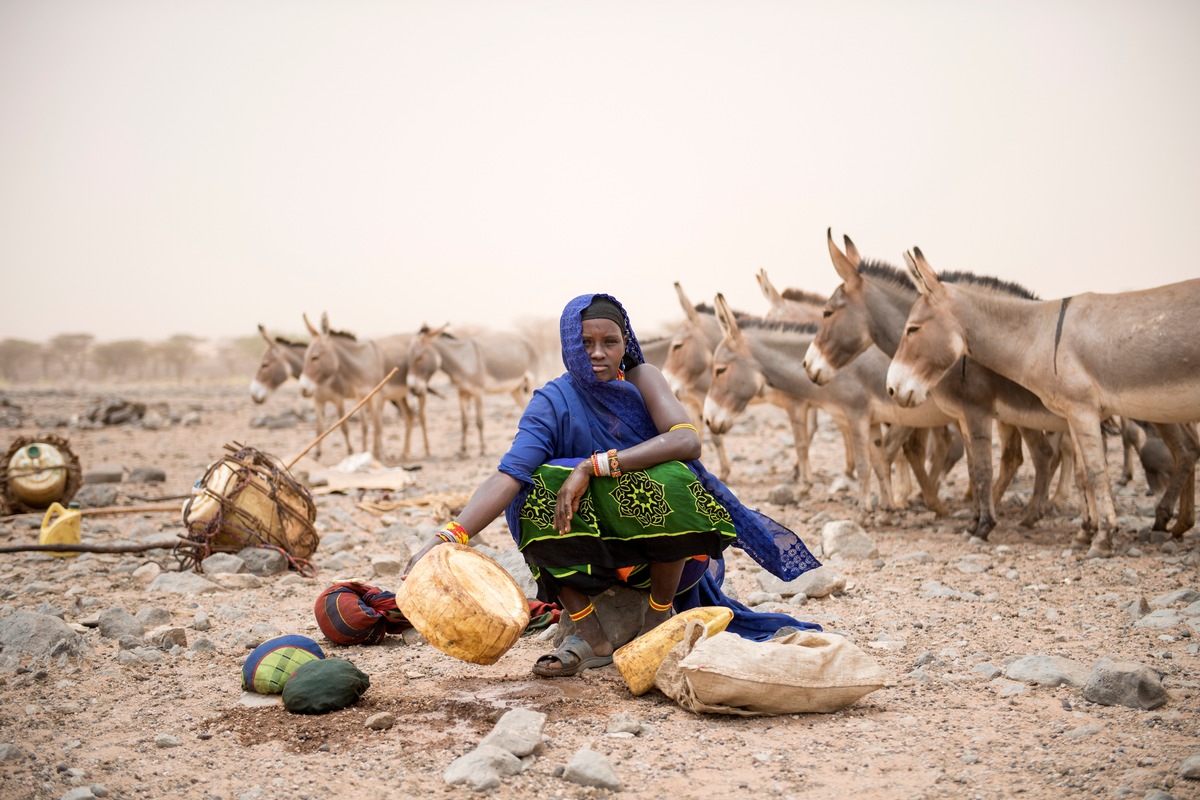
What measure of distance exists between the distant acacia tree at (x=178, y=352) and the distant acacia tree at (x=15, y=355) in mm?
5517

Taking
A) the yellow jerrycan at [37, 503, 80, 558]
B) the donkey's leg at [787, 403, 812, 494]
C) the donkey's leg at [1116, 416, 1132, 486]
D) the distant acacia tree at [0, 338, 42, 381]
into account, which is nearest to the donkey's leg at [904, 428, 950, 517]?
the donkey's leg at [787, 403, 812, 494]

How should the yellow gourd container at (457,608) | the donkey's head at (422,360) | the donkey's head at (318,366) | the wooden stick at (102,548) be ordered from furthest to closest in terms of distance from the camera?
the donkey's head at (422,360) → the donkey's head at (318,366) → the wooden stick at (102,548) → the yellow gourd container at (457,608)

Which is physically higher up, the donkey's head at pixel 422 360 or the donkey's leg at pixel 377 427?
the donkey's head at pixel 422 360

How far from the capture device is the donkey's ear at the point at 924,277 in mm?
→ 7152

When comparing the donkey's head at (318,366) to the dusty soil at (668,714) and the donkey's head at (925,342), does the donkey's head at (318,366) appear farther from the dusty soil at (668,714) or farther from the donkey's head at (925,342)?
the donkey's head at (925,342)

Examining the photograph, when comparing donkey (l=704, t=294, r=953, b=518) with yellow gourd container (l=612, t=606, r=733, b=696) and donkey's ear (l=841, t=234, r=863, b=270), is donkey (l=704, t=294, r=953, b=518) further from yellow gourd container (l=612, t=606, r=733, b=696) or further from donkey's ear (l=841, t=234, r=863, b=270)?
yellow gourd container (l=612, t=606, r=733, b=696)

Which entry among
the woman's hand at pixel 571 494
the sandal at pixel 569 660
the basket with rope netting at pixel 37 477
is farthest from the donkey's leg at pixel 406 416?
the woman's hand at pixel 571 494

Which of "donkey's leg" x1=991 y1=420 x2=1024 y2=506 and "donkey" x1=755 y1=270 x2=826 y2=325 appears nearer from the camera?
"donkey's leg" x1=991 y1=420 x2=1024 y2=506

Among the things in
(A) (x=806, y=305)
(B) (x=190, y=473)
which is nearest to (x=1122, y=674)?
(A) (x=806, y=305)

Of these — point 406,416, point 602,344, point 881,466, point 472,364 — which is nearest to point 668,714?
point 602,344

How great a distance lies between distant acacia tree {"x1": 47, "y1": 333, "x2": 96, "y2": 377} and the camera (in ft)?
147

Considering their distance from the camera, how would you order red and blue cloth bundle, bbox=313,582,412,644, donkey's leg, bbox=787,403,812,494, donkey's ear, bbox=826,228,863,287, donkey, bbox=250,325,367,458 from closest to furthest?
1. red and blue cloth bundle, bbox=313,582,412,644
2. donkey's ear, bbox=826,228,863,287
3. donkey's leg, bbox=787,403,812,494
4. donkey, bbox=250,325,367,458

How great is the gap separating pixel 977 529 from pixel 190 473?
10109 mm

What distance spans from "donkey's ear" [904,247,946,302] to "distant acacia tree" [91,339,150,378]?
46.1 m
